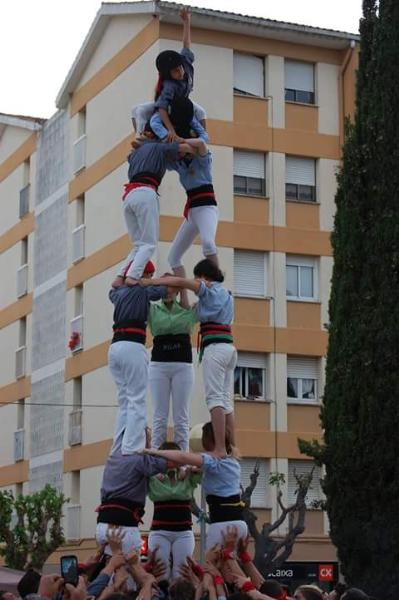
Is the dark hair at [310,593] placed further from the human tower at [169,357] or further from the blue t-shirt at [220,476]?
the blue t-shirt at [220,476]

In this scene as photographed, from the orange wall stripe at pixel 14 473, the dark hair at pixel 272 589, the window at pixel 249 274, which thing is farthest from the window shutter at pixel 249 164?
the dark hair at pixel 272 589

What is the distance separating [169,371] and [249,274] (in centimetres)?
2290

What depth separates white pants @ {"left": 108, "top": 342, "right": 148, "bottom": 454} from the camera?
13.9m

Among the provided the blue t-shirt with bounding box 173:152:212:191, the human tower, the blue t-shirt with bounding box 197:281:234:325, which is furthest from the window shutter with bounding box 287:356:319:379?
the blue t-shirt with bounding box 197:281:234:325

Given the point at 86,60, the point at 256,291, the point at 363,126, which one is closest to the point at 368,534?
the point at 363,126

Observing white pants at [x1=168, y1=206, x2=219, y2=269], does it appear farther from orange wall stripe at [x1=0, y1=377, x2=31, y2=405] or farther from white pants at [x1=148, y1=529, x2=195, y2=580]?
orange wall stripe at [x1=0, y1=377, x2=31, y2=405]

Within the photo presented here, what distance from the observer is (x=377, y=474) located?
22562 millimetres

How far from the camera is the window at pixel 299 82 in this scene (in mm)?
39000

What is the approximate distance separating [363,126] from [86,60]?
19.0 m

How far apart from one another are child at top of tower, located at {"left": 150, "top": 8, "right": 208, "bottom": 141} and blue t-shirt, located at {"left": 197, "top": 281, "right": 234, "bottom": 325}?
1768mm

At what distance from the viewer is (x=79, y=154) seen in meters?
41.3

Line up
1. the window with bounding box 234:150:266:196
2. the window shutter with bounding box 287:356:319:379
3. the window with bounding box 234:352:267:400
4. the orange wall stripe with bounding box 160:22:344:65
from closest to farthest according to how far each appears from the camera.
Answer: the window with bounding box 234:352:267:400
the orange wall stripe with bounding box 160:22:344:65
the window shutter with bounding box 287:356:319:379
the window with bounding box 234:150:266:196

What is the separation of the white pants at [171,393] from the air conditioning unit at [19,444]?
2961 cm

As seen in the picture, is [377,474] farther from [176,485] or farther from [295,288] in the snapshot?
[295,288]
